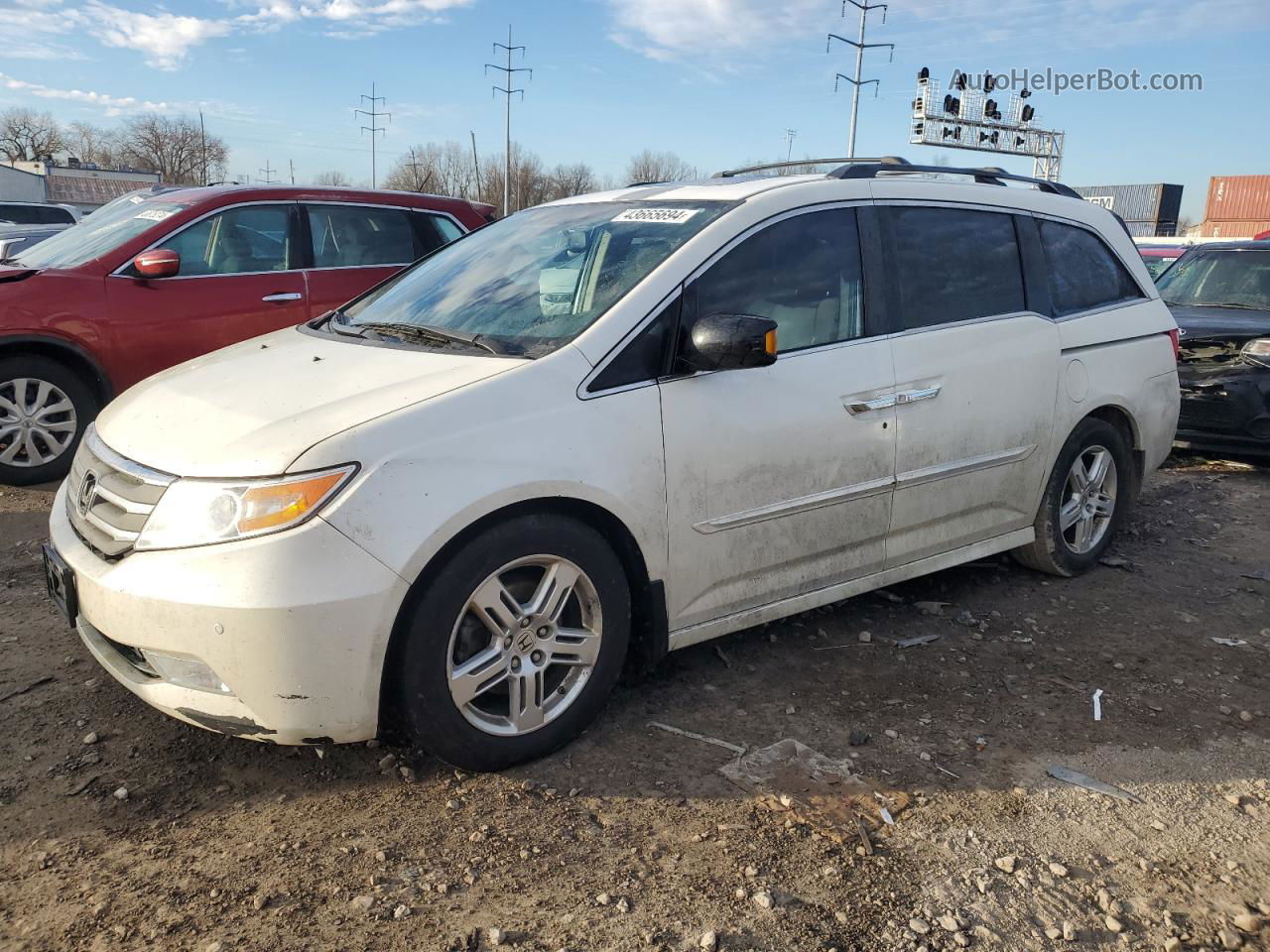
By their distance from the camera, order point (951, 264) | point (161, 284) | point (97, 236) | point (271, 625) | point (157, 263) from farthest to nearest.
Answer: point (97, 236)
point (161, 284)
point (157, 263)
point (951, 264)
point (271, 625)

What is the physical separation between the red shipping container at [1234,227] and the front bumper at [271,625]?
69.3 metres

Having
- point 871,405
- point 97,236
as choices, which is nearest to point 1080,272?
point 871,405

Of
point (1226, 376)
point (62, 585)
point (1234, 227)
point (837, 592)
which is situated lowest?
point (837, 592)

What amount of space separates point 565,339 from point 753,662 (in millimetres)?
1493

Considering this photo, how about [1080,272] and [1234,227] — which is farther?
[1234,227]

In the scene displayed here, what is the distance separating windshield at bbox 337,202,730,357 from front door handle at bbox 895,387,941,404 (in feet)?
3.17

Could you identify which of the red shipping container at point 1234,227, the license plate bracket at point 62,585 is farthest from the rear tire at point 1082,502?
the red shipping container at point 1234,227

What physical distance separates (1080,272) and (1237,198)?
70.6 metres

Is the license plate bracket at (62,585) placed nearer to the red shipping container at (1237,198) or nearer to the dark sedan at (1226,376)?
the dark sedan at (1226,376)

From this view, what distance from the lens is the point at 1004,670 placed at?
391cm

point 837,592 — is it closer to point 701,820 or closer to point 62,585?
point 701,820

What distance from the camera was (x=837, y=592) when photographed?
12.6ft

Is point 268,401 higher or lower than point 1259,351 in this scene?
higher

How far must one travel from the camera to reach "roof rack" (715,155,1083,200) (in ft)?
13.3
